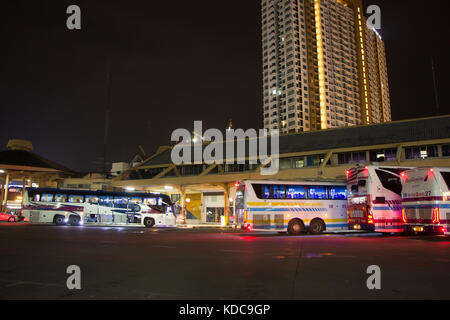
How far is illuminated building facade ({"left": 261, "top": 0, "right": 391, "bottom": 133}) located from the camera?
100688 millimetres

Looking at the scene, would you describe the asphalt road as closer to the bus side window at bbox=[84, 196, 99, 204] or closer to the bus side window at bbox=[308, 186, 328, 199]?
the bus side window at bbox=[308, 186, 328, 199]

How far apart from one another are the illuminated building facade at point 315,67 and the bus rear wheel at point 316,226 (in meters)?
81.2

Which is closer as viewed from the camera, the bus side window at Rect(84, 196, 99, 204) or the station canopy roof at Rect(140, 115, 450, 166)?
the bus side window at Rect(84, 196, 99, 204)

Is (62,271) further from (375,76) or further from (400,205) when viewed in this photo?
(375,76)

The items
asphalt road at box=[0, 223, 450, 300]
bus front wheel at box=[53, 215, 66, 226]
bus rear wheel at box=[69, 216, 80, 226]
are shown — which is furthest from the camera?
bus rear wheel at box=[69, 216, 80, 226]

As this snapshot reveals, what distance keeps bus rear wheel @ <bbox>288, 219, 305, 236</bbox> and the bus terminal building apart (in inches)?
359

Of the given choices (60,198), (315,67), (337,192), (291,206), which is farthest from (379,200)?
(315,67)

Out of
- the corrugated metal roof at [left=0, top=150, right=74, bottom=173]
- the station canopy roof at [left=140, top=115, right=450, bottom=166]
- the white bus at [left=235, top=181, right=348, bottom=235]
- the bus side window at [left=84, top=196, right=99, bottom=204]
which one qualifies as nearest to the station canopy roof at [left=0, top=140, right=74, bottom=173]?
the corrugated metal roof at [left=0, top=150, right=74, bottom=173]

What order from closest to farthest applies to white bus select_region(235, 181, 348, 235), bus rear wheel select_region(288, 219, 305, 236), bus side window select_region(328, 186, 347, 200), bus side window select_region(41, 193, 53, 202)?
white bus select_region(235, 181, 348, 235), bus rear wheel select_region(288, 219, 305, 236), bus side window select_region(328, 186, 347, 200), bus side window select_region(41, 193, 53, 202)

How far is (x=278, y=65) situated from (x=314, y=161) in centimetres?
7911

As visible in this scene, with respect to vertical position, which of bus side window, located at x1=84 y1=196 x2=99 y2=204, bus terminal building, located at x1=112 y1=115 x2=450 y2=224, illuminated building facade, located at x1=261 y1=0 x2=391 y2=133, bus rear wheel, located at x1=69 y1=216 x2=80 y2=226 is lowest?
bus rear wheel, located at x1=69 y1=216 x2=80 y2=226

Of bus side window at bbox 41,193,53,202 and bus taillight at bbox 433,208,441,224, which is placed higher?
bus side window at bbox 41,193,53,202

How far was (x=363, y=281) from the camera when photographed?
559 cm
